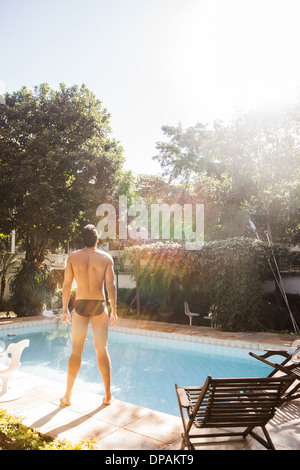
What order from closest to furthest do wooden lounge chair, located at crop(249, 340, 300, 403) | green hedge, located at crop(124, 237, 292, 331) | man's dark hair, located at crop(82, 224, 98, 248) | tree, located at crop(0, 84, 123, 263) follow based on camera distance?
wooden lounge chair, located at crop(249, 340, 300, 403) < man's dark hair, located at crop(82, 224, 98, 248) < green hedge, located at crop(124, 237, 292, 331) < tree, located at crop(0, 84, 123, 263)

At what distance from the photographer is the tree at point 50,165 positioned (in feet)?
45.2

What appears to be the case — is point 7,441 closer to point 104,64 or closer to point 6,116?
point 104,64

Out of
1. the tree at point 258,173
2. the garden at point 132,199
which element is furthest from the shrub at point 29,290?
the tree at point 258,173

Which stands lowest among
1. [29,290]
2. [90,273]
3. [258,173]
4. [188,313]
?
[188,313]

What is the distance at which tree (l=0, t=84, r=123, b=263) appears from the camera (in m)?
13.8

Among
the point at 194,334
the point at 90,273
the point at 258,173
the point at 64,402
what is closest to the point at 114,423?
the point at 64,402

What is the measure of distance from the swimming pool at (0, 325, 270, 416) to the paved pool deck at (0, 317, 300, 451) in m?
1.71

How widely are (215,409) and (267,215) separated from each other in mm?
15616

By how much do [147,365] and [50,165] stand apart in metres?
8.94

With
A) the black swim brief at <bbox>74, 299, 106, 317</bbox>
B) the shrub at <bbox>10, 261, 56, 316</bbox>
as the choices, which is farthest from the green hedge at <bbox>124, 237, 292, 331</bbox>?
the black swim brief at <bbox>74, 299, 106, 317</bbox>

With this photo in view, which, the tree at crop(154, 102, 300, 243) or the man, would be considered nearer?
the man

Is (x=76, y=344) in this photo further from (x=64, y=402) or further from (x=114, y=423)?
(x=114, y=423)

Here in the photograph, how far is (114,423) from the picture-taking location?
12.2 ft

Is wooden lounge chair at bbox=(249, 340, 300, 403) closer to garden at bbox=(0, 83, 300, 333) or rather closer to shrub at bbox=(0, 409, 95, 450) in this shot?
shrub at bbox=(0, 409, 95, 450)
